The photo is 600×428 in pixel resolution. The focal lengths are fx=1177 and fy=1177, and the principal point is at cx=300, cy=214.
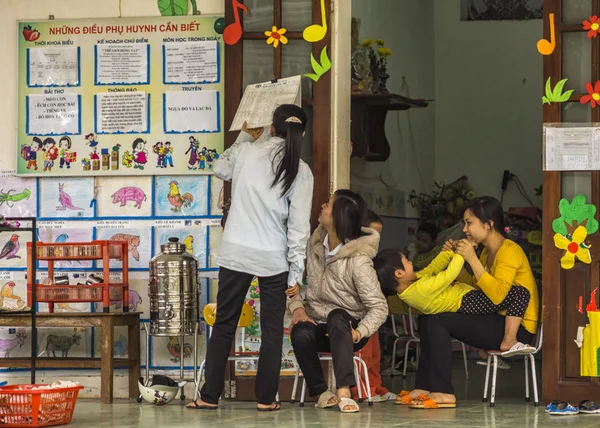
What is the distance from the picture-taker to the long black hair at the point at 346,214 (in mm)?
6672

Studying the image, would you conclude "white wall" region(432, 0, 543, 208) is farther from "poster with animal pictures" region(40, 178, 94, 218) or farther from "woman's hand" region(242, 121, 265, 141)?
"woman's hand" region(242, 121, 265, 141)

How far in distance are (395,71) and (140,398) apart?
4726 millimetres

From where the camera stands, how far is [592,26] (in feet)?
22.0

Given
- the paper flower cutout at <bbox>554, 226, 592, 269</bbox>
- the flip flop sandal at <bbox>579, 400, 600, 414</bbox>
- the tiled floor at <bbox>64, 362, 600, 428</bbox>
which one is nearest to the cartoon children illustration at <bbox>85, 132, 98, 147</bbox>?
the tiled floor at <bbox>64, 362, 600, 428</bbox>

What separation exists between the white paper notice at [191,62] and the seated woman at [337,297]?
4.26 feet

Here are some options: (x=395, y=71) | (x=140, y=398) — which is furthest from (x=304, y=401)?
(x=395, y=71)

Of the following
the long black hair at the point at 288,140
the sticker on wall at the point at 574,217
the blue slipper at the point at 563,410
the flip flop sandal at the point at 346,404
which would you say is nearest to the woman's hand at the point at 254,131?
the long black hair at the point at 288,140

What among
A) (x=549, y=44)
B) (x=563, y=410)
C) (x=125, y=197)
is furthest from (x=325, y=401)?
(x=549, y=44)

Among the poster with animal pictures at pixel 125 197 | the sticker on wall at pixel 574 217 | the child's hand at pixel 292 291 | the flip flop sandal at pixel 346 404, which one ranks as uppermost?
the poster with animal pictures at pixel 125 197

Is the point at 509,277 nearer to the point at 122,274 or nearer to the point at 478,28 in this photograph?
the point at 122,274

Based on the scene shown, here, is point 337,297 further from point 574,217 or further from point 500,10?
point 500,10

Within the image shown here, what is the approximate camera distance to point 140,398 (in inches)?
277

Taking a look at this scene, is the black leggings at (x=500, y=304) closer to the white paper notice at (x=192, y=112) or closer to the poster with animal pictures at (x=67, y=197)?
the white paper notice at (x=192, y=112)

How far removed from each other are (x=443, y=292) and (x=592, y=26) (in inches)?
68.5
